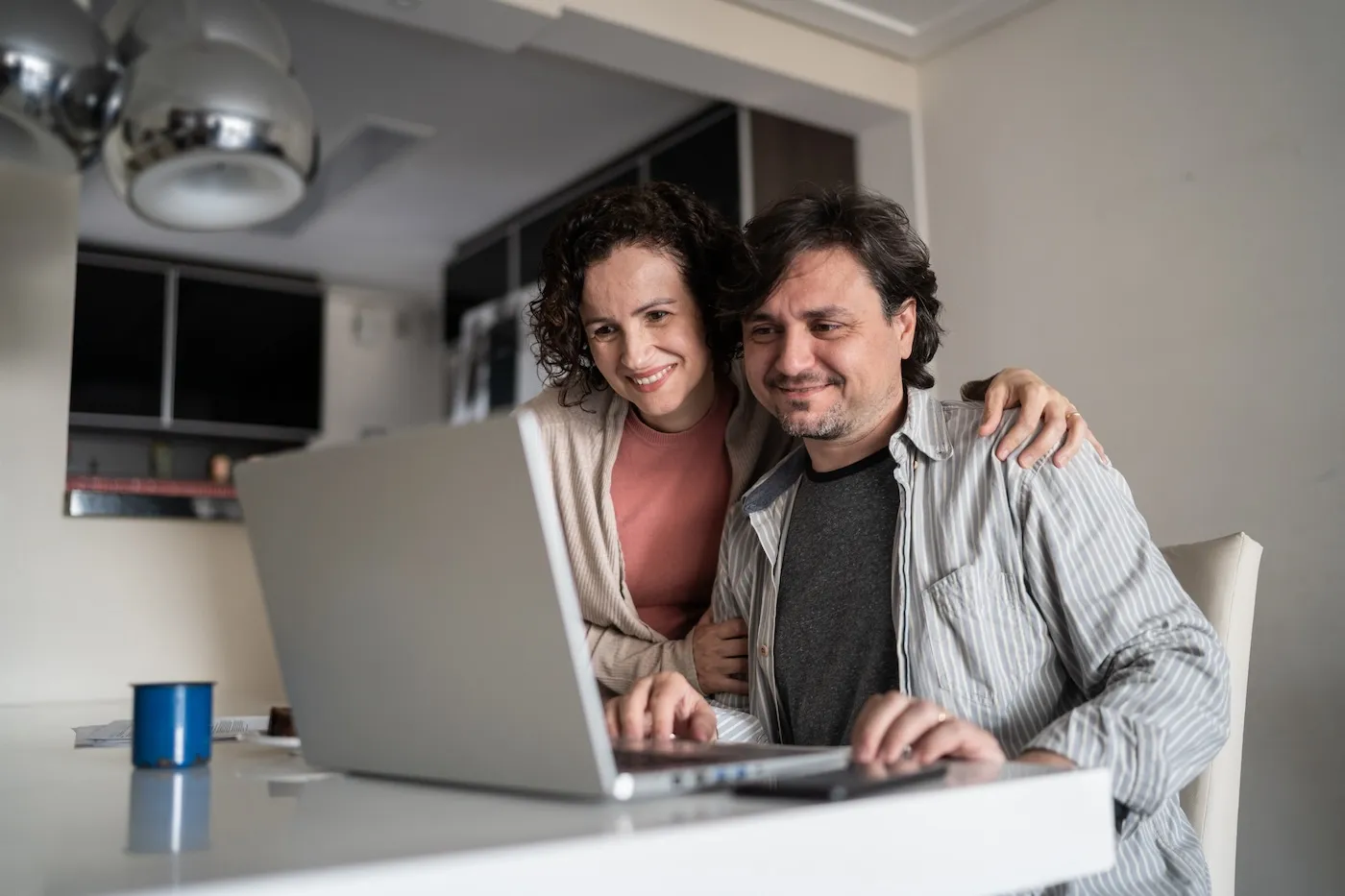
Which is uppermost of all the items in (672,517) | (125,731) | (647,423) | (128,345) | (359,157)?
(359,157)

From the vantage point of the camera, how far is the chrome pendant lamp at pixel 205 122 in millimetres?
2055

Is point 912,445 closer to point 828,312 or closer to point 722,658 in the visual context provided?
point 828,312

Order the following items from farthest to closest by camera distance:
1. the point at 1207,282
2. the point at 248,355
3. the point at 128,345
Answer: the point at 248,355
the point at 128,345
the point at 1207,282

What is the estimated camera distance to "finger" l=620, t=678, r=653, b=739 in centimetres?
105

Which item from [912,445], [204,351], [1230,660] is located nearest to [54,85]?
[912,445]

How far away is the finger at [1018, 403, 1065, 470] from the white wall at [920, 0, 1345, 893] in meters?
1.76

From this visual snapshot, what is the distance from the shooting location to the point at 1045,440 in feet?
4.27

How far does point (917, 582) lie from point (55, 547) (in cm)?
176

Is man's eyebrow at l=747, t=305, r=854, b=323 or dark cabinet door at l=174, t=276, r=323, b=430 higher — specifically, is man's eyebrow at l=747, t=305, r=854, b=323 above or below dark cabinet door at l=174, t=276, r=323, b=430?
below

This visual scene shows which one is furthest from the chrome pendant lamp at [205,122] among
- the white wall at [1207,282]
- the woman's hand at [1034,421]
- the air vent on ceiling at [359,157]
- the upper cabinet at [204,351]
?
the upper cabinet at [204,351]

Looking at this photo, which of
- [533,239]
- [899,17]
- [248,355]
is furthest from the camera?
[248,355]

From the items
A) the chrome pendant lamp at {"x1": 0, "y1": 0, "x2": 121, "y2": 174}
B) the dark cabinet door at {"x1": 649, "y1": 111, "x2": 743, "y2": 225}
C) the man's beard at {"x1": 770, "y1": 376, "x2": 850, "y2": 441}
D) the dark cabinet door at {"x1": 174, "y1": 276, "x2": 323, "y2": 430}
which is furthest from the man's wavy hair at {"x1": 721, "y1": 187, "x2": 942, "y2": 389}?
the dark cabinet door at {"x1": 174, "y1": 276, "x2": 323, "y2": 430}

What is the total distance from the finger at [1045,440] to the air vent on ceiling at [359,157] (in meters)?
3.50

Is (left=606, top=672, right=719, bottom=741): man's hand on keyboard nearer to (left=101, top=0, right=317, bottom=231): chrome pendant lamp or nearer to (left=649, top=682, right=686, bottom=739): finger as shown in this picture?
(left=649, top=682, right=686, bottom=739): finger
